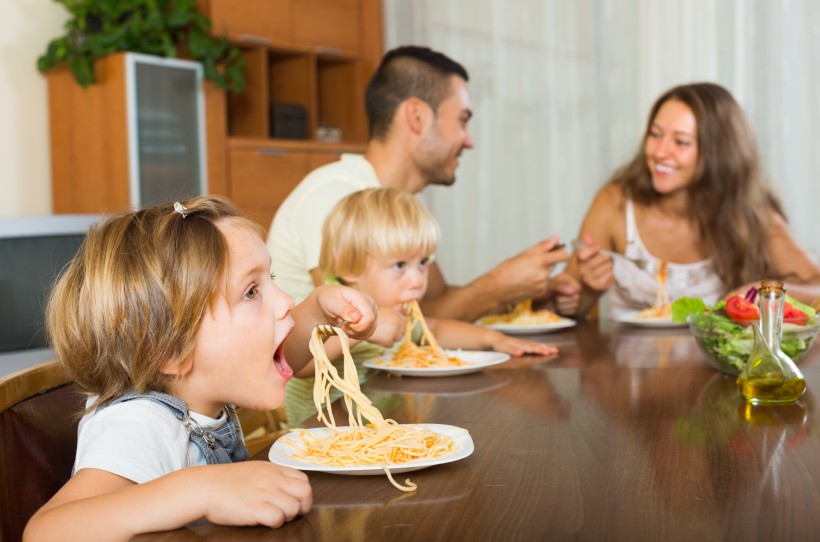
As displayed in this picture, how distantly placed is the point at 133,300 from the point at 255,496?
1.18 ft

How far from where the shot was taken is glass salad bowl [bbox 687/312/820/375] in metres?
1.68

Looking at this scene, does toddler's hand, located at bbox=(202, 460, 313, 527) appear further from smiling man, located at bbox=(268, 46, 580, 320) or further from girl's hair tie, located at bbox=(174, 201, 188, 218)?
smiling man, located at bbox=(268, 46, 580, 320)

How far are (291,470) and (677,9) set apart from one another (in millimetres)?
4597

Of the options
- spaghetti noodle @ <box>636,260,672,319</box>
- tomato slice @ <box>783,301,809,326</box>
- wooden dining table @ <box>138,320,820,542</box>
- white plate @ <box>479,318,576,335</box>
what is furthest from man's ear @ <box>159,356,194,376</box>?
spaghetti noodle @ <box>636,260,672,319</box>

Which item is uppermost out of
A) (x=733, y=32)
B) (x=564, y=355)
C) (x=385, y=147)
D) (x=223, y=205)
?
(x=733, y=32)

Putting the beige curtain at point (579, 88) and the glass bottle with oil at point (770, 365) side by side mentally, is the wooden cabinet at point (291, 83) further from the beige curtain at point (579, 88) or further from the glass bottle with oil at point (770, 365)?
the glass bottle with oil at point (770, 365)

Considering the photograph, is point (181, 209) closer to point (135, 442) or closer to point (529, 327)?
point (135, 442)

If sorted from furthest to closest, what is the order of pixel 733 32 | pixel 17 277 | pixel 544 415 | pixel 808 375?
pixel 733 32
pixel 17 277
pixel 808 375
pixel 544 415

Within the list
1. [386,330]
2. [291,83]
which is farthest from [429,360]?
[291,83]

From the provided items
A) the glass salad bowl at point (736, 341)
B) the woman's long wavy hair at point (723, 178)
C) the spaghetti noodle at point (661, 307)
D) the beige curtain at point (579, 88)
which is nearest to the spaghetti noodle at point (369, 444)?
the glass salad bowl at point (736, 341)

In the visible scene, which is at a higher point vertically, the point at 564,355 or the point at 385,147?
the point at 385,147

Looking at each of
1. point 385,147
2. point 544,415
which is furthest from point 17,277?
point 544,415

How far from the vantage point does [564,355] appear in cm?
209

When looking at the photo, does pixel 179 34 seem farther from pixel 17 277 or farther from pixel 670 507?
pixel 670 507
